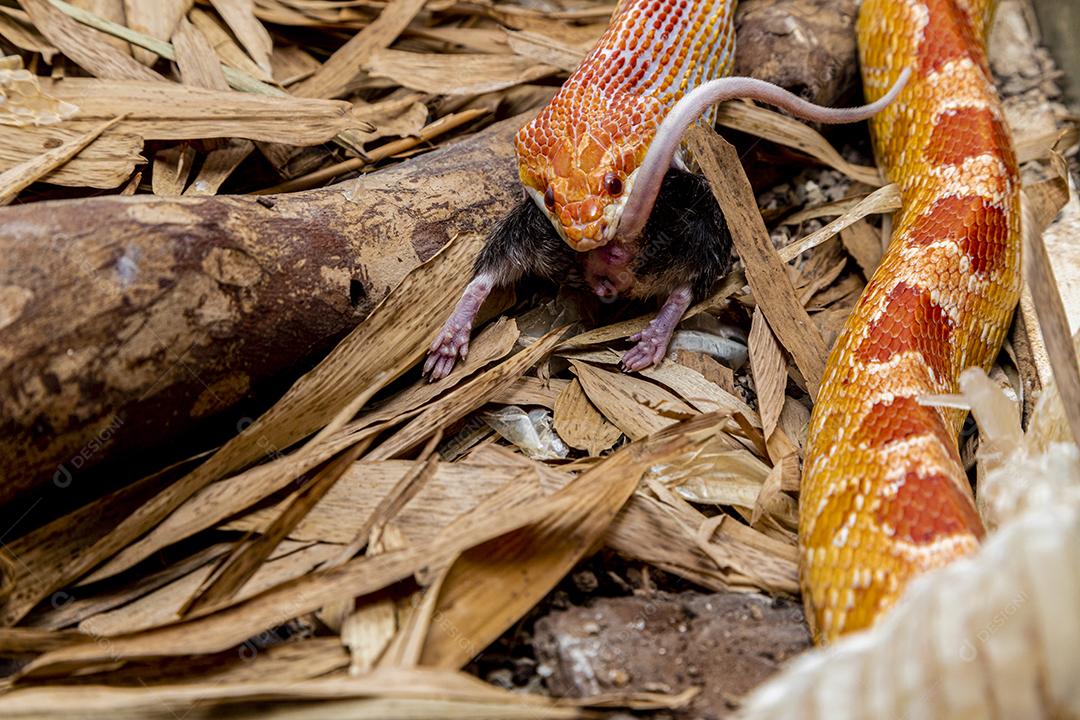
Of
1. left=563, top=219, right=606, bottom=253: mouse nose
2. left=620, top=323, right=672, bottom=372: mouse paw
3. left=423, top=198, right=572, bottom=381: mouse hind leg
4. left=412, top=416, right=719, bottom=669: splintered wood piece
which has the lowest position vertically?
left=412, top=416, right=719, bottom=669: splintered wood piece

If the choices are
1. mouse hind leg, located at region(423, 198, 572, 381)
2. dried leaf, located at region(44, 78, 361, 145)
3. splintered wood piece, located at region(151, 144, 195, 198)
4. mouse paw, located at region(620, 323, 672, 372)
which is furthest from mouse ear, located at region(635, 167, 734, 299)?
splintered wood piece, located at region(151, 144, 195, 198)

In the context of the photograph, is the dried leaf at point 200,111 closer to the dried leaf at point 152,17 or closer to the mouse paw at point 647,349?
the dried leaf at point 152,17

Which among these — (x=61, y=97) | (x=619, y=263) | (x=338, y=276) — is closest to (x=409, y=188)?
(x=338, y=276)

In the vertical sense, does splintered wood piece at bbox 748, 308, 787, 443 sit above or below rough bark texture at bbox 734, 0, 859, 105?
below

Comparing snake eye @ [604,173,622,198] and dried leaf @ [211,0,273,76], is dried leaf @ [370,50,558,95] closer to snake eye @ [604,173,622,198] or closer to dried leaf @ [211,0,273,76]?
dried leaf @ [211,0,273,76]

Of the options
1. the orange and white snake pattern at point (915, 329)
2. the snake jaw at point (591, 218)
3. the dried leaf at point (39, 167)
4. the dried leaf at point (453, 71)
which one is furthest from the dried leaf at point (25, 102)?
the orange and white snake pattern at point (915, 329)

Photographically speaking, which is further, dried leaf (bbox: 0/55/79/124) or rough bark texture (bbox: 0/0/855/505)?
dried leaf (bbox: 0/55/79/124)

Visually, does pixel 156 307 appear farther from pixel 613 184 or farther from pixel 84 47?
pixel 84 47

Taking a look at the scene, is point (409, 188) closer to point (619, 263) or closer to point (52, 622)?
point (619, 263)
